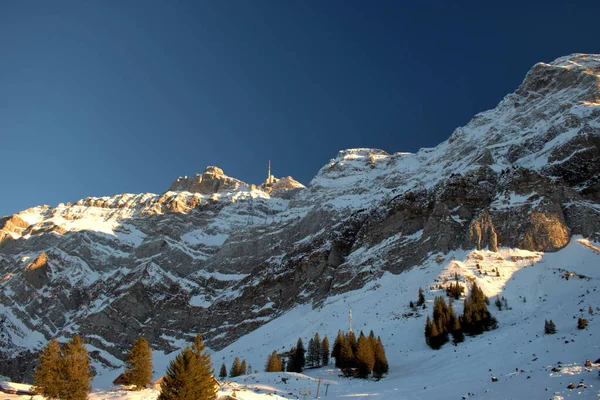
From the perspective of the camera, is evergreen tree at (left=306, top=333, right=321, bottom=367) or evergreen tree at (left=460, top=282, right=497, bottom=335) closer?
evergreen tree at (left=460, top=282, right=497, bottom=335)

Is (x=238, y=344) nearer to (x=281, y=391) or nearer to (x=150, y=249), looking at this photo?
(x=281, y=391)

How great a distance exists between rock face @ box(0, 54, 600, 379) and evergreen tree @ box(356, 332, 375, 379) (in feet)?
151

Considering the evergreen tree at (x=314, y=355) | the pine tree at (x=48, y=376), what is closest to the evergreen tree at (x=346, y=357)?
the evergreen tree at (x=314, y=355)

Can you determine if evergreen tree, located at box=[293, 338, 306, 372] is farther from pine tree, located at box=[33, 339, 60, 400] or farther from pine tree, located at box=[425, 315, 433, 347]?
pine tree, located at box=[33, 339, 60, 400]

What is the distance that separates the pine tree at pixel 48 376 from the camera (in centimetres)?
3631

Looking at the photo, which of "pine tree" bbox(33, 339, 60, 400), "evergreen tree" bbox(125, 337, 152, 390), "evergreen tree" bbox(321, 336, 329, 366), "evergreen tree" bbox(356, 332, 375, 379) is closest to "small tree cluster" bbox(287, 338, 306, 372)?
"evergreen tree" bbox(321, 336, 329, 366)

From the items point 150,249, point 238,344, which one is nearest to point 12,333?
point 150,249

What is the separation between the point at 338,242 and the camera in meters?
139

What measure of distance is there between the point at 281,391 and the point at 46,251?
168 metres

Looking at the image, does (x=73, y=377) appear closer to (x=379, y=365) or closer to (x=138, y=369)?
(x=138, y=369)

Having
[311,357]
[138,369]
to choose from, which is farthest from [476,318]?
[138,369]

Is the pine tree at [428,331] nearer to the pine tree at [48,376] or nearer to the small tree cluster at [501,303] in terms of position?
the small tree cluster at [501,303]

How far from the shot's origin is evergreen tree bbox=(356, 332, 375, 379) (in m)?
56.7

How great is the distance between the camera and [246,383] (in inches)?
2013
